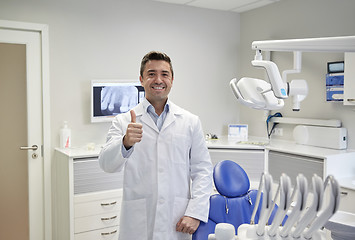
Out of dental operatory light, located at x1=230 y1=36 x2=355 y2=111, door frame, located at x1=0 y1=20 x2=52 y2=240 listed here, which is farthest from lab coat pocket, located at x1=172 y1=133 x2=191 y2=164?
door frame, located at x1=0 y1=20 x2=52 y2=240

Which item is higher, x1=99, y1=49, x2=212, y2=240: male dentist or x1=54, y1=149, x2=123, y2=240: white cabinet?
x1=99, y1=49, x2=212, y2=240: male dentist

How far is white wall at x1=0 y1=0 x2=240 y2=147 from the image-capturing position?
3490 mm

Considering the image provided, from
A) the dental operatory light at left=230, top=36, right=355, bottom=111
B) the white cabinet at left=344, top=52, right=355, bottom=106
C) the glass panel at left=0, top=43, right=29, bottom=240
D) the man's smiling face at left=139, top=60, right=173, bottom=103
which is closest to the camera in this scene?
the dental operatory light at left=230, top=36, right=355, bottom=111

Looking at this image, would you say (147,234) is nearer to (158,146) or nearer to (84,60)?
(158,146)

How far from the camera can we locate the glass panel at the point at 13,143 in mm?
3273

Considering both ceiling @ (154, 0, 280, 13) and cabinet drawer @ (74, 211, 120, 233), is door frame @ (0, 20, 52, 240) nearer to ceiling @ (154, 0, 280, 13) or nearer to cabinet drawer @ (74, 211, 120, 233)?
cabinet drawer @ (74, 211, 120, 233)

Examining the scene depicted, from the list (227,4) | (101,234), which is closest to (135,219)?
(101,234)

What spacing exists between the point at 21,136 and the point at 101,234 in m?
1.10

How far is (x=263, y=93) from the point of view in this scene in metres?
1.25

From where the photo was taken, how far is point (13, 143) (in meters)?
3.31

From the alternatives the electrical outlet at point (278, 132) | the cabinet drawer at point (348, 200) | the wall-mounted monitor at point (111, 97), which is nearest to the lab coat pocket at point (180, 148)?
the cabinet drawer at point (348, 200)

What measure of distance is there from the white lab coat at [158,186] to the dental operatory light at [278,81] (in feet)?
2.42

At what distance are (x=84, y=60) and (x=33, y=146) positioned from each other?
3.01 feet

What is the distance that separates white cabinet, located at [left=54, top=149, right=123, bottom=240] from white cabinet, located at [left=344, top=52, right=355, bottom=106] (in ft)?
6.62
